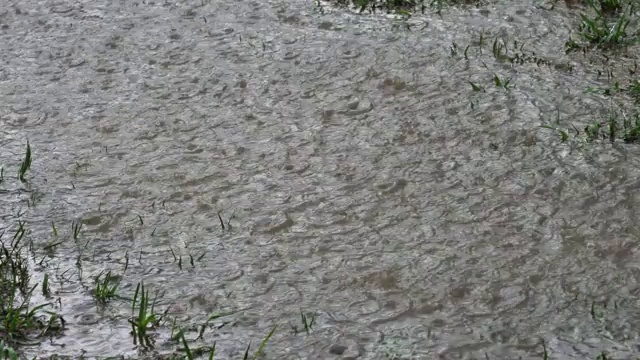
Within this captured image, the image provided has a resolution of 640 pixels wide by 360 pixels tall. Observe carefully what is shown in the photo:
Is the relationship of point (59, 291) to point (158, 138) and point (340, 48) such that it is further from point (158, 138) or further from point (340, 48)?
point (340, 48)

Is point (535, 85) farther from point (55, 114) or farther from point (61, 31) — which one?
point (61, 31)

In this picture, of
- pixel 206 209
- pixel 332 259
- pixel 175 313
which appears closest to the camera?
pixel 175 313

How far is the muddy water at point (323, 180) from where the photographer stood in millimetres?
3213

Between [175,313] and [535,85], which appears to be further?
[535,85]

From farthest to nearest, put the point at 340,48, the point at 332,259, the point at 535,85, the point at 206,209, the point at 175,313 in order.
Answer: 1. the point at 340,48
2. the point at 535,85
3. the point at 206,209
4. the point at 332,259
5. the point at 175,313

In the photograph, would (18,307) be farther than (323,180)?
No

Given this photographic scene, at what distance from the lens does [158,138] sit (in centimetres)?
448

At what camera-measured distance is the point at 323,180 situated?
408cm

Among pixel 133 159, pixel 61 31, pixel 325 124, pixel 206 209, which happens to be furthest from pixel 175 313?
pixel 61 31

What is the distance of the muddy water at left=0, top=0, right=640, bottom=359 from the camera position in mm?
3213

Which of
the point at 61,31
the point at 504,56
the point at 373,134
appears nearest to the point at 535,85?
the point at 504,56

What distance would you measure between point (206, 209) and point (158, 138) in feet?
2.28

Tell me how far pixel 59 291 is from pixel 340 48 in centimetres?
226

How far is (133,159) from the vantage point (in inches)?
170
